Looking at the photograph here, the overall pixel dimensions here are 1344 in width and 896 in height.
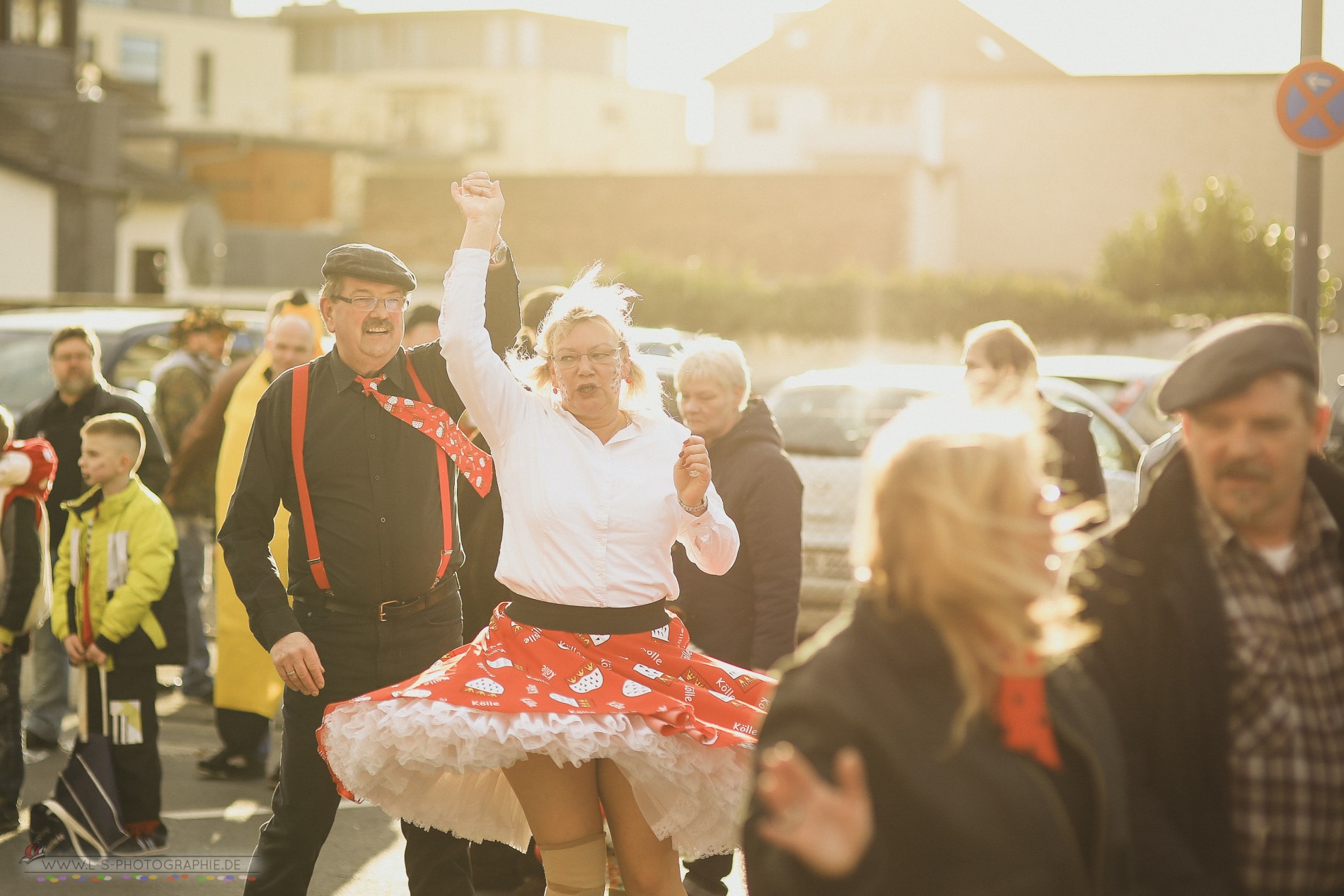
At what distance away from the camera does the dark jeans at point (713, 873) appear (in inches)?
230

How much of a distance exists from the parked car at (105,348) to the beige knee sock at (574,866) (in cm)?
748

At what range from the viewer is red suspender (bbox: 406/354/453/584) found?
15.7ft

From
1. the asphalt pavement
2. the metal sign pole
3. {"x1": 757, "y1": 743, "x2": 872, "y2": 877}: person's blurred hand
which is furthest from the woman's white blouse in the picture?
the metal sign pole

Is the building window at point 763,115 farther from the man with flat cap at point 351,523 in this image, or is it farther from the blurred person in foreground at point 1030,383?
the man with flat cap at point 351,523

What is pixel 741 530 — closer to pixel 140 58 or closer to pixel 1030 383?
pixel 1030 383

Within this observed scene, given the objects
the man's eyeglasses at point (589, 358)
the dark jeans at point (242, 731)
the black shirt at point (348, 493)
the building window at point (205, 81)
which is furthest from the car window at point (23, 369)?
the building window at point (205, 81)

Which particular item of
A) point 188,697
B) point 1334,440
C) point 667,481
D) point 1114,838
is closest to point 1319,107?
point 1334,440

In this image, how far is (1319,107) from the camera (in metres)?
9.42

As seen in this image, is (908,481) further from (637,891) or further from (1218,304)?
(1218,304)

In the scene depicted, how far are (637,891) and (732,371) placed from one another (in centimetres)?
237

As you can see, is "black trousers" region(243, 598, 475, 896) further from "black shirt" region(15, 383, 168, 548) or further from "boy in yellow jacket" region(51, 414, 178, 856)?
"black shirt" region(15, 383, 168, 548)

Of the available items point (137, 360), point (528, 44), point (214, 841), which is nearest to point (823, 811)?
point (214, 841)

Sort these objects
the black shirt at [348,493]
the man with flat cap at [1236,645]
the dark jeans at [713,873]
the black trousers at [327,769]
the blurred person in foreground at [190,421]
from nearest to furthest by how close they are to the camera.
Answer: the man with flat cap at [1236,645] → the black trousers at [327,769] → the black shirt at [348,493] → the dark jeans at [713,873] → the blurred person in foreground at [190,421]

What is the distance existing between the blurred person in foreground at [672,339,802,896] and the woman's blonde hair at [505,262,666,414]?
4.45 ft
